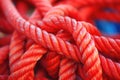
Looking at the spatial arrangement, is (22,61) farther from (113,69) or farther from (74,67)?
(113,69)

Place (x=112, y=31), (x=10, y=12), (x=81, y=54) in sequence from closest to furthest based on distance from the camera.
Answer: (x=81, y=54) → (x=10, y=12) → (x=112, y=31)

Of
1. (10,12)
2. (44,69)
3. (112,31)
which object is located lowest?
(112,31)

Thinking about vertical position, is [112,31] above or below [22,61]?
below

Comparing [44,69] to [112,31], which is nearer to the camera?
[44,69]

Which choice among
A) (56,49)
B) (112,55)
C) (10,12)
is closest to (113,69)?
(112,55)

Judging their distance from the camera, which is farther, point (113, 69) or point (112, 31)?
point (112, 31)

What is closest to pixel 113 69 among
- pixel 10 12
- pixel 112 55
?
pixel 112 55

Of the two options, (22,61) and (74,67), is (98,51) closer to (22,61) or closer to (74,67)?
(74,67)

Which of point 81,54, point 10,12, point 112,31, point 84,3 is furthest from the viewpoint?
point 112,31

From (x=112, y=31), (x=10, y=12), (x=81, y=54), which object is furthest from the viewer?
(x=112, y=31)
